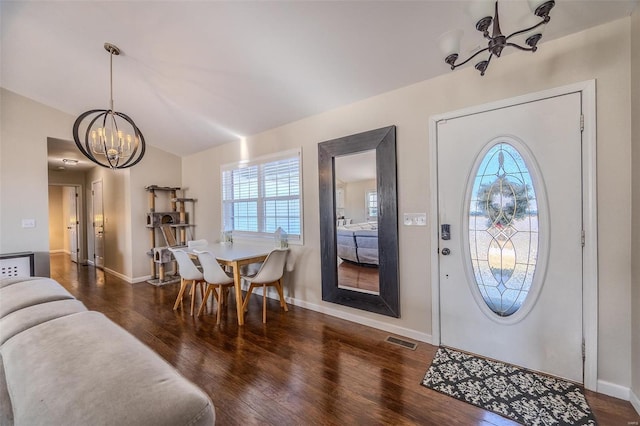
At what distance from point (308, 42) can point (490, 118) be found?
64.6 inches

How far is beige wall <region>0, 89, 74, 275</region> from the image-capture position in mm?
3760

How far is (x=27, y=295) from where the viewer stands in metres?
1.58

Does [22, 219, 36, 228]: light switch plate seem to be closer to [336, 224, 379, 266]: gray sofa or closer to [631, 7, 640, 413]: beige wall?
[336, 224, 379, 266]: gray sofa

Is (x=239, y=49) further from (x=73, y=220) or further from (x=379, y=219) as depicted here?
(x=73, y=220)

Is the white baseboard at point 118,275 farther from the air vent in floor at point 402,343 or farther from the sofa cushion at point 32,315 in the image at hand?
the air vent in floor at point 402,343

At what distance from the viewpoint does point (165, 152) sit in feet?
17.5

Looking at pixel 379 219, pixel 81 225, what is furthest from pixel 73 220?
pixel 379 219

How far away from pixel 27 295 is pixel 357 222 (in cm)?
264

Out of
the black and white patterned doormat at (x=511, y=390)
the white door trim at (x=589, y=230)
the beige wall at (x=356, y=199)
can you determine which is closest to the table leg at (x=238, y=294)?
the beige wall at (x=356, y=199)

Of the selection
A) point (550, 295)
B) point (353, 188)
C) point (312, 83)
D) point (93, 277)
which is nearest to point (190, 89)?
point (312, 83)

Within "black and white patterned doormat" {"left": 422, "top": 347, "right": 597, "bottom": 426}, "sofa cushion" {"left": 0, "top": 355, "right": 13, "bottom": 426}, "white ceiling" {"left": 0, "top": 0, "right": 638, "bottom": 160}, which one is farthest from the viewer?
"white ceiling" {"left": 0, "top": 0, "right": 638, "bottom": 160}

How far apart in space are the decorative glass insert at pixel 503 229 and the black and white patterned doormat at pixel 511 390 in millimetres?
454

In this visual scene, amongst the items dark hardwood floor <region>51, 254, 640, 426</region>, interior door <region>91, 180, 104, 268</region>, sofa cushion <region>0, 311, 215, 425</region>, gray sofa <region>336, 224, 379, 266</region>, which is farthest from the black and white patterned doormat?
interior door <region>91, 180, 104, 268</region>

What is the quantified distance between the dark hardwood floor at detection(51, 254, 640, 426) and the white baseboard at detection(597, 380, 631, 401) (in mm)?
42
